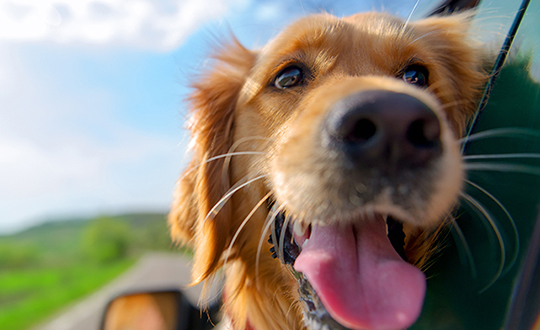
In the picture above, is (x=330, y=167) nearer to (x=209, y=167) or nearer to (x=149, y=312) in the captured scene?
(x=209, y=167)

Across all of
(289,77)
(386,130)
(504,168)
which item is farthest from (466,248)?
(289,77)

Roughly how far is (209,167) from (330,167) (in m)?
1.49

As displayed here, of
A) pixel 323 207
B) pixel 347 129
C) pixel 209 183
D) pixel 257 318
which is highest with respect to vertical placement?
pixel 347 129

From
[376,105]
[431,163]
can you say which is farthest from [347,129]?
[431,163]

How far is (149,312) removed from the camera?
3266 mm

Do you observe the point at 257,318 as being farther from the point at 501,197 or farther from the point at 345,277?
the point at 501,197

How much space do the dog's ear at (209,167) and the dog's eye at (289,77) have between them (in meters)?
0.56

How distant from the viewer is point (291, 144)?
1.73 metres

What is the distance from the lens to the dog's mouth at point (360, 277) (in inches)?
59.9

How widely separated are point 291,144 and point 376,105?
53 cm

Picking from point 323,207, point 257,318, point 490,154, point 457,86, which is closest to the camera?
point 490,154

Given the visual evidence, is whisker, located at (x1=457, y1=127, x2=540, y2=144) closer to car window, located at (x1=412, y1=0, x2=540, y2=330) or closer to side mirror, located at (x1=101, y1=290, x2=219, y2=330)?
car window, located at (x1=412, y1=0, x2=540, y2=330)

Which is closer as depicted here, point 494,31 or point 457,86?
point 494,31

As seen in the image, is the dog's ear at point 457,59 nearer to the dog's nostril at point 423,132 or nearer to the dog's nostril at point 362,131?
the dog's nostril at point 423,132
